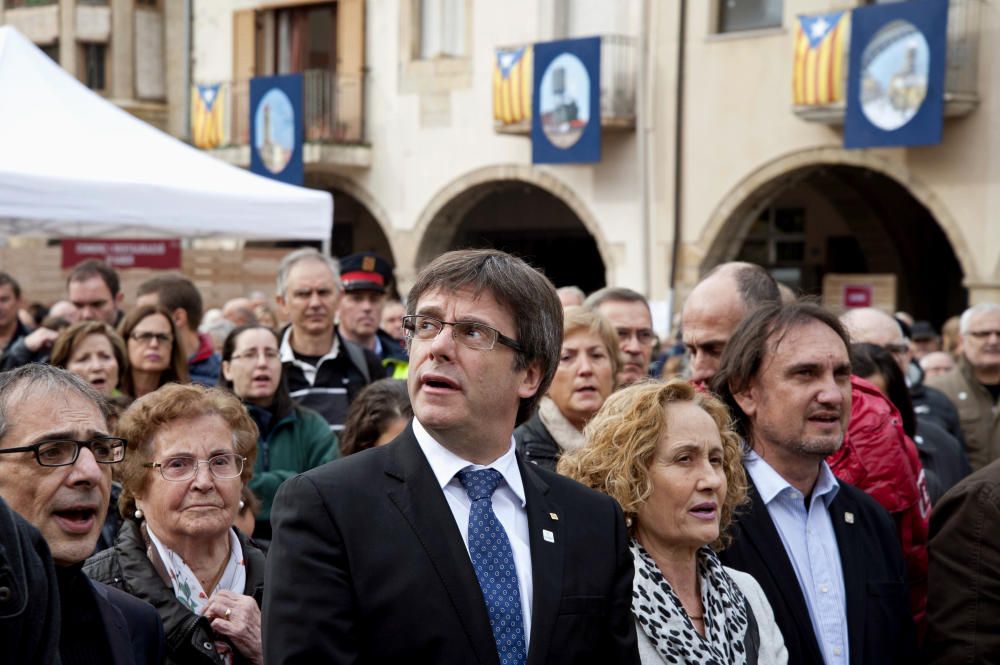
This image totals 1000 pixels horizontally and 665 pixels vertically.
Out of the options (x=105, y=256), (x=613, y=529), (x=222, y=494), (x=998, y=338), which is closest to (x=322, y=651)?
(x=613, y=529)

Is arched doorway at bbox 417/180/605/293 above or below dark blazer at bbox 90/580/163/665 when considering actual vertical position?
above

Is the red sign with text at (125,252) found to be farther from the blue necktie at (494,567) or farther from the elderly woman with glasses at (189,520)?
the blue necktie at (494,567)

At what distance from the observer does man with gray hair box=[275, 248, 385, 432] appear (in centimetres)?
672

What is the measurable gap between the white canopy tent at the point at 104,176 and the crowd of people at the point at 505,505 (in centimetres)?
227

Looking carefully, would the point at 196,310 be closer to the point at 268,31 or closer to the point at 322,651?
the point at 322,651

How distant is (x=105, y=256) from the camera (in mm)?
14320

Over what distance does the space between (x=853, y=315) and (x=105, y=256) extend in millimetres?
9426

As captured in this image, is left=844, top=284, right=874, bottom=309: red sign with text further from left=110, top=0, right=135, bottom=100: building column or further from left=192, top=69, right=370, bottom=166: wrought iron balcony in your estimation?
left=110, top=0, right=135, bottom=100: building column

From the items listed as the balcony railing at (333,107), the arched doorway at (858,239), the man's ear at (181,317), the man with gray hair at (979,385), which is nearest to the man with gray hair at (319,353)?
the man's ear at (181,317)

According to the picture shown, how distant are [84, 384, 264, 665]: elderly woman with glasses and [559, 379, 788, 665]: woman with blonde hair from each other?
3.48 ft

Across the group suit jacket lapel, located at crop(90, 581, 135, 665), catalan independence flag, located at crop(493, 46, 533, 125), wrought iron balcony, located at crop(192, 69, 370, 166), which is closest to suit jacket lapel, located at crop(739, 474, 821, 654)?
suit jacket lapel, located at crop(90, 581, 135, 665)

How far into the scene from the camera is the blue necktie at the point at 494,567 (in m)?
2.86

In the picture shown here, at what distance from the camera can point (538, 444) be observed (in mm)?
5078

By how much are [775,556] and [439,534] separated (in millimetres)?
1441
